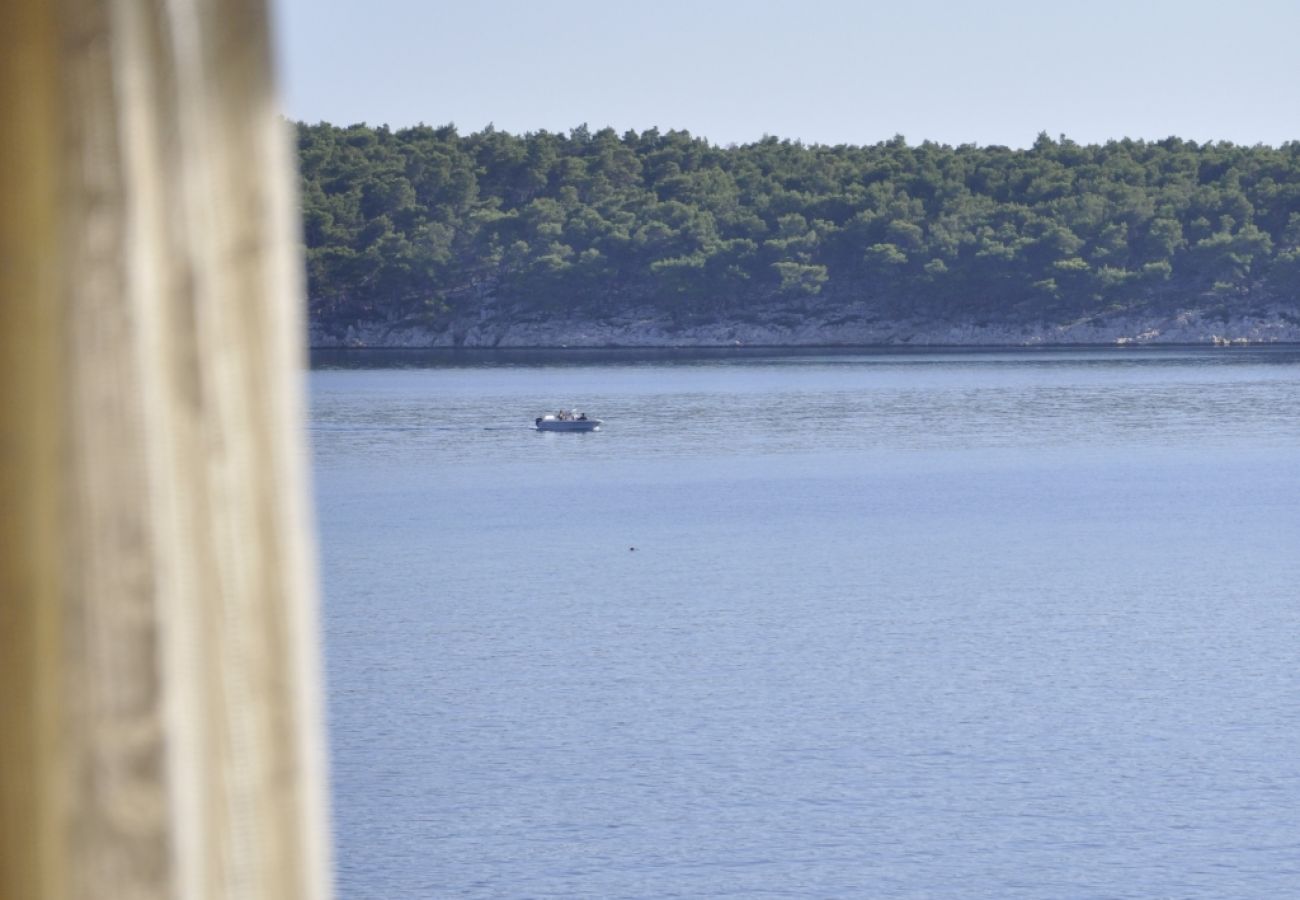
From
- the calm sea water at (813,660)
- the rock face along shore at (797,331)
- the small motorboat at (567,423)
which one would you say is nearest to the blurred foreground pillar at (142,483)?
the calm sea water at (813,660)

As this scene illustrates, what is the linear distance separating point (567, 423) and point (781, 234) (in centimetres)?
6122

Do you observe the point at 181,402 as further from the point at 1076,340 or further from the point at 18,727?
the point at 1076,340

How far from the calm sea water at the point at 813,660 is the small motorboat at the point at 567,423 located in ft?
2.35

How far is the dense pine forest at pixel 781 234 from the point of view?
125562 millimetres

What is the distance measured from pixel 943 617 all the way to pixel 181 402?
40.2 metres

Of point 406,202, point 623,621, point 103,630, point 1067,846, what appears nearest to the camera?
point 103,630

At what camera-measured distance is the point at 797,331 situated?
13625 centimetres

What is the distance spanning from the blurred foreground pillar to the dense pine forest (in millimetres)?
122414

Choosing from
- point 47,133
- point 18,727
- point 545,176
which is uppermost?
point 545,176

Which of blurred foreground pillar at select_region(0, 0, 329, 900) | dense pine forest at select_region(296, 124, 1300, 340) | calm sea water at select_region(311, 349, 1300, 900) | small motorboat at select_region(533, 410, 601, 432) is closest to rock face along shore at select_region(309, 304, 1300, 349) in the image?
dense pine forest at select_region(296, 124, 1300, 340)

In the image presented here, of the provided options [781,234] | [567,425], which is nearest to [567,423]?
[567,425]

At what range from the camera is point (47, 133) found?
959 millimetres

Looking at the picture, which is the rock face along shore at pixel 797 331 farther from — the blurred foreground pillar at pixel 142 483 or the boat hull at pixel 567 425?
the blurred foreground pillar at pixel 142 483

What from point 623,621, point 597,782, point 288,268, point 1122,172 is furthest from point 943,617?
point 1122,172
